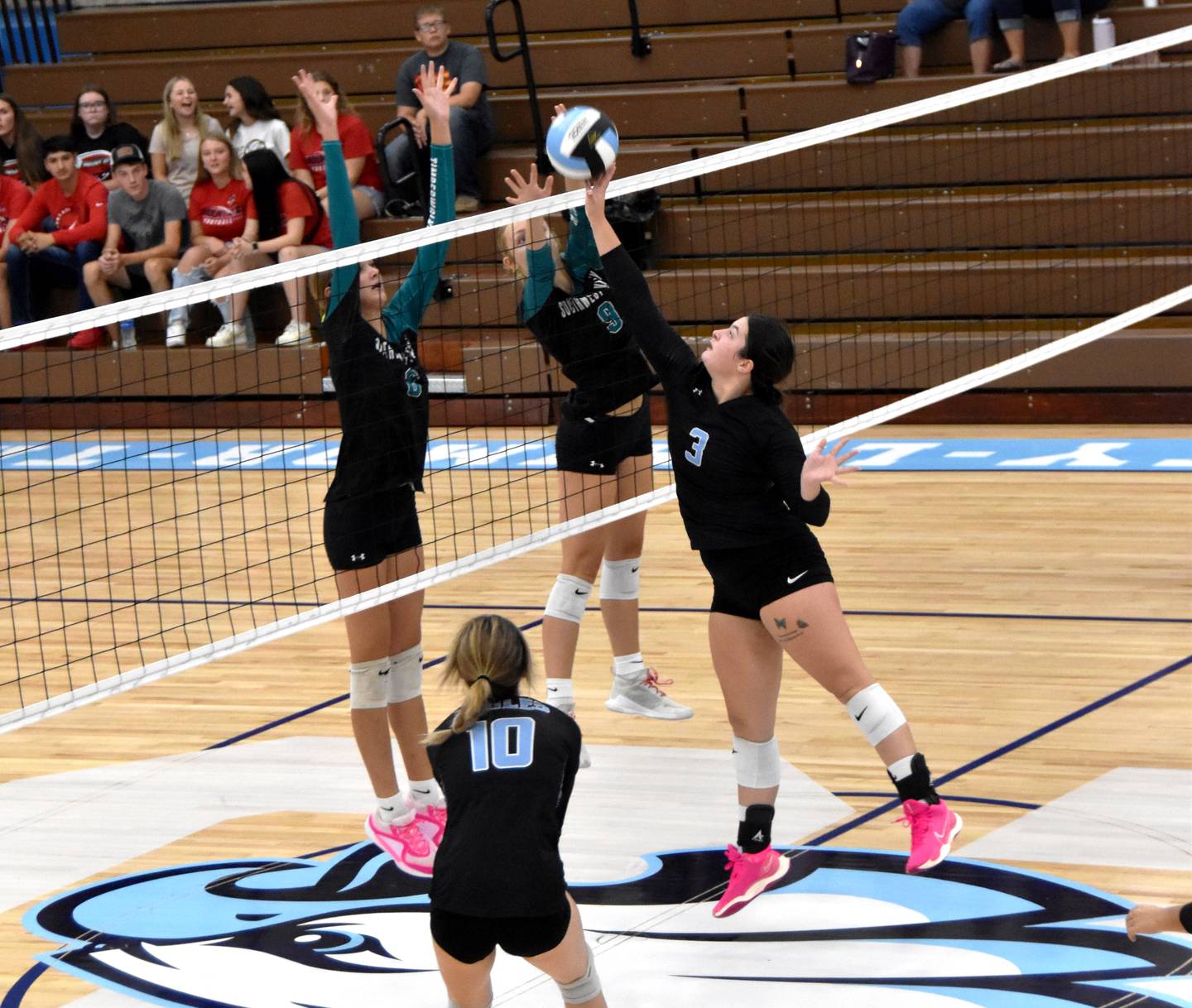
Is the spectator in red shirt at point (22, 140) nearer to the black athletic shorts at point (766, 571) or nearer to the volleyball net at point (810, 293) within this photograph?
the volleyball net at point (810, 293)

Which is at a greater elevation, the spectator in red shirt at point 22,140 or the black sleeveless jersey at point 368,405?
the spectator in red shirt at point 22,140

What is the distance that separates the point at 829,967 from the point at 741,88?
32.7ft

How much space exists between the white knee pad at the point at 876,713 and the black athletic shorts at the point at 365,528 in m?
1.38

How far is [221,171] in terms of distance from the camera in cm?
1338

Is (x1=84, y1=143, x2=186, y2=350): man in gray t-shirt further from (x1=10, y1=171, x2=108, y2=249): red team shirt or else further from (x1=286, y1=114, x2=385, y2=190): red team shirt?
(x1=286, y1=114, x2=385, y2=190): red team shirt

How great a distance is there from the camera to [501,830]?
371cm

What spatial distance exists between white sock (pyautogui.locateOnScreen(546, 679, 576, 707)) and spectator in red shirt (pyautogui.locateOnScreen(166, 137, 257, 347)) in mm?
7888

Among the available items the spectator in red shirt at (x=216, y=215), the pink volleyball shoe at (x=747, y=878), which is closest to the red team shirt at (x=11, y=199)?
the spectator in red shirt at (x=216, y=215)

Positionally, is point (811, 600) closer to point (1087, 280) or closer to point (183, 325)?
point (1087, 280)

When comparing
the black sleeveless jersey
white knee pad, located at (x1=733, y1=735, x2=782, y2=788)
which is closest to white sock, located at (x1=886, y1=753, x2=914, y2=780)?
white knee pad, located at (x1=733, y1=735, x2=782, y2=788)

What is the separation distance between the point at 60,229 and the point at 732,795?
1009 centimetres

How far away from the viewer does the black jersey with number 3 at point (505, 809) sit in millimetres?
3658

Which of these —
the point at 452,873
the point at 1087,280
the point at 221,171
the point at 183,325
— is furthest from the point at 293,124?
the point at 452,873

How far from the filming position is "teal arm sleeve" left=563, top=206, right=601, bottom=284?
603 centimetres
